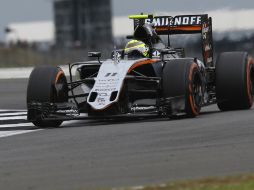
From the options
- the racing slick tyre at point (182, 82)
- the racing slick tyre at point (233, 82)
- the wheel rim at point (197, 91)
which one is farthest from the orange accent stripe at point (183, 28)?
the racing slick tyre at point (182, 82)

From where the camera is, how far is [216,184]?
829cm

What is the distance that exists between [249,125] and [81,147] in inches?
105

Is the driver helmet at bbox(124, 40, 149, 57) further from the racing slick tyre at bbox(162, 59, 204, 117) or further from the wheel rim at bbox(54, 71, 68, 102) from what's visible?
the wheel rim at bbox(54, 71, 68, 102)

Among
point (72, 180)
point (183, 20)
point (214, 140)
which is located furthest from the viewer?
point (183, 20)

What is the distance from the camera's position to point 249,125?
41.7ft

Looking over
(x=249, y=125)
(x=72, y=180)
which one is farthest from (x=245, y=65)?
(x=72, y=180)

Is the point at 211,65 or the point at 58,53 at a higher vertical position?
the point at 211,65

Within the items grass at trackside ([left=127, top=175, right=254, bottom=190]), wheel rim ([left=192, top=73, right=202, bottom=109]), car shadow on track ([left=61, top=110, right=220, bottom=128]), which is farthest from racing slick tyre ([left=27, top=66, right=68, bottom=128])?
grass at trackside ([left=127, top=175, right=254, bottom=190])

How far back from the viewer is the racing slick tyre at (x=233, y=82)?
1534 cm

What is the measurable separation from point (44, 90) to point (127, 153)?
3.99 meters

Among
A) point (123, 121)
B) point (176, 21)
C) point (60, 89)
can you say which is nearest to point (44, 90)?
point (60, 89)

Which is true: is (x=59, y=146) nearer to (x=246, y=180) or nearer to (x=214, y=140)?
(x=214, y=140)

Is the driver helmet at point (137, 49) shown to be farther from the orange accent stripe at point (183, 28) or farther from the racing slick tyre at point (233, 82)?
the orange accent stripe at point (183, 28)

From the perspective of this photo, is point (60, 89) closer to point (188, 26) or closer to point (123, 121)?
point (123, 121)
